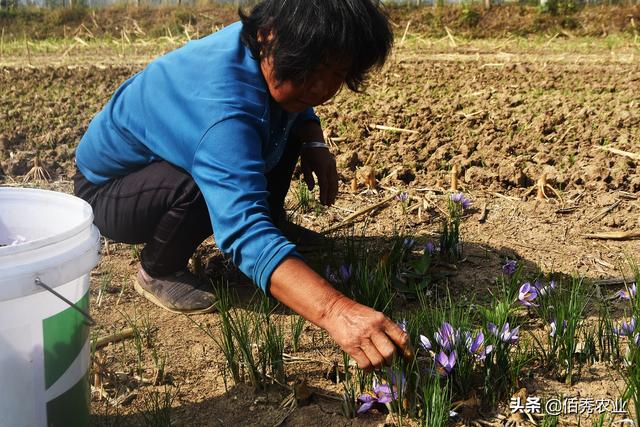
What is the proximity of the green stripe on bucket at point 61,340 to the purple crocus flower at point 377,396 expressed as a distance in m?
0.75

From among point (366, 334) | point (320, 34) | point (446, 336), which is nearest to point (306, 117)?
point (320, 34)

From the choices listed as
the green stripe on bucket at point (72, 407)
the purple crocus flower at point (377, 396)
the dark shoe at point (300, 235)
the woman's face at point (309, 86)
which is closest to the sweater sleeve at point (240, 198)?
the woman's face at point (309, 86)

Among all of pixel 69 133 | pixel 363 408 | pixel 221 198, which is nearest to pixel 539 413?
pixel 363 408

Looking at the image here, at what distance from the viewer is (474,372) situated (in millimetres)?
2121

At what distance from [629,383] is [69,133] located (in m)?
4.35

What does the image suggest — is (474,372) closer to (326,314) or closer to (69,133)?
(326,314)

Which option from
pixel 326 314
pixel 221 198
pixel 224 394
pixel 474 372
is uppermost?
pixel 221 198

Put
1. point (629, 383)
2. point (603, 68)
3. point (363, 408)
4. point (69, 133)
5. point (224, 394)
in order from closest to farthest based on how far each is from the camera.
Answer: point (629, 383) < point (363, 408) < point (224, 394) < point (69, 133) < point (603, 68)

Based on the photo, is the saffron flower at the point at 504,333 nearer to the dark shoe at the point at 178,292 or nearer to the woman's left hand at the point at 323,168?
the dark shoe at the point at 178,292

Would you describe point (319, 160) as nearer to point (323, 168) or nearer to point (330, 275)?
point (323, 168)

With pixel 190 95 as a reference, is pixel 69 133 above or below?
below

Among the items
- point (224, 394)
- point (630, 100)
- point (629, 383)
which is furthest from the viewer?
point (630, 100)

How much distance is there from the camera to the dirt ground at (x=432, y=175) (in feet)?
7.63

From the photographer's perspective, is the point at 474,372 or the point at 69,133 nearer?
the point at 474,372
